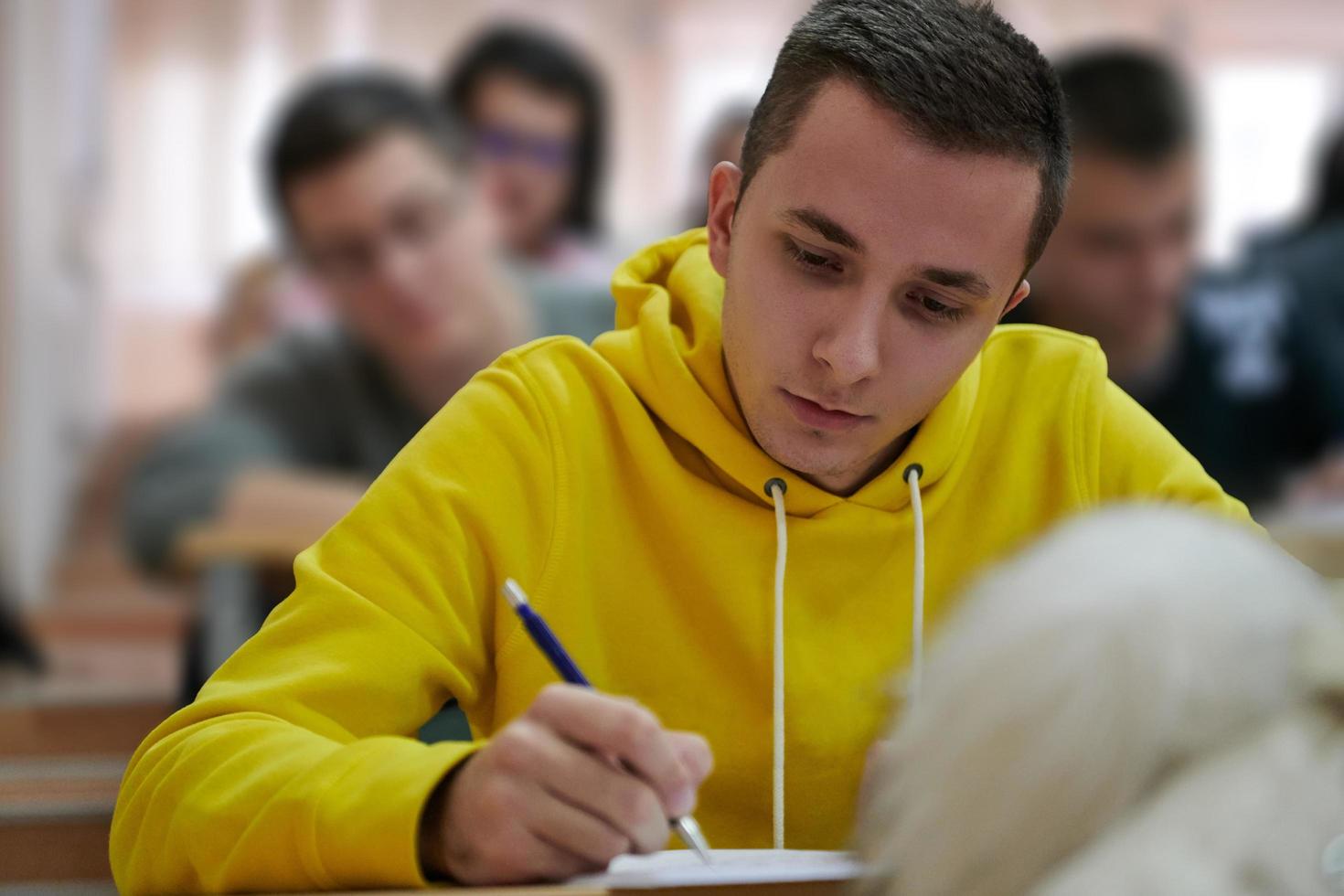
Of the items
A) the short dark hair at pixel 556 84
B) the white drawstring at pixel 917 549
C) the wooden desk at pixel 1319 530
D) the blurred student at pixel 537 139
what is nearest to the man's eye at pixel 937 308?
the white drawstring at pixel 917 549

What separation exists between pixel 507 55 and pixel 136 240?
2.81 m

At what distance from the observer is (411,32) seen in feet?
17.1

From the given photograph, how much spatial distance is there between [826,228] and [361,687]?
0.31 meters

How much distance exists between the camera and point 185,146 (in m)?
5.00

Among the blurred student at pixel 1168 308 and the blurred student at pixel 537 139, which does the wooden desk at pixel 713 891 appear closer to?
the blurred student at pixel 1168 308

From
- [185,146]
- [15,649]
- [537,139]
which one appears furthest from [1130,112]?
[185,146]

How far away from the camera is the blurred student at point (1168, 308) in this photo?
1.84 m

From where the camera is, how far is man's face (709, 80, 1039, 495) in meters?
0.71

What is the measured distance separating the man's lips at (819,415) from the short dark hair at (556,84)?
1901mm

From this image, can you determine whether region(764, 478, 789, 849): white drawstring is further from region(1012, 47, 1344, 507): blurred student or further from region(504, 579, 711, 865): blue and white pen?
region(1012, 47, 1344, 507): blurred student

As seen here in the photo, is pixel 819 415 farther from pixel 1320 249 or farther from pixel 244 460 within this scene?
pixel 1320 249

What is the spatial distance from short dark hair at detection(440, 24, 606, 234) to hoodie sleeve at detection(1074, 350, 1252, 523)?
1820 mm

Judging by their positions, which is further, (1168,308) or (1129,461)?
(1168,308)

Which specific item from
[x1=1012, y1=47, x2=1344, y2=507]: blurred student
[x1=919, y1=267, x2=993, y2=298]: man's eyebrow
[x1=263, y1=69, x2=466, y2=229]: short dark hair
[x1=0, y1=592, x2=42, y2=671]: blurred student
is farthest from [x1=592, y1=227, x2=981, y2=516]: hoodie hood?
[x1=0, y1=592, x2=42, y2=671]: blurred student
